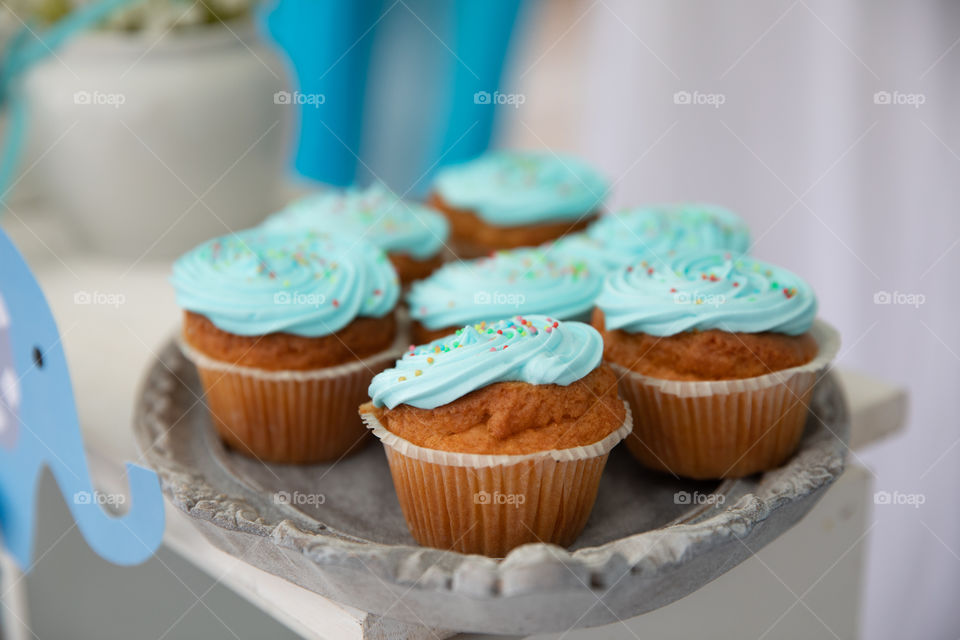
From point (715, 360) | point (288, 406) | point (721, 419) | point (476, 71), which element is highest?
point (476, 71)

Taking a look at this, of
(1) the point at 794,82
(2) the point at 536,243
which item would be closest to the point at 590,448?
(2) the point at 536,243

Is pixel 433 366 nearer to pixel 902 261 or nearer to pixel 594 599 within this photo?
pixel 594 599

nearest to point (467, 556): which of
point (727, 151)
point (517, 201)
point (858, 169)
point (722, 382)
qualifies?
point (722, 382)

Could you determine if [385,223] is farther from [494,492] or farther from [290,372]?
[494,492]

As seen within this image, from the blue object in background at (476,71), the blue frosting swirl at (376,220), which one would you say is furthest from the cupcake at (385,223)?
the blue object in background at (476,71)

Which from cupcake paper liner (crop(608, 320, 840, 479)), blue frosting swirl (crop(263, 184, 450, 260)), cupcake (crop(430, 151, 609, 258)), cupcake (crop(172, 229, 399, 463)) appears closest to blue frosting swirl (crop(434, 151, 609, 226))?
cupcake (crop(430, 151, 609, 258))
